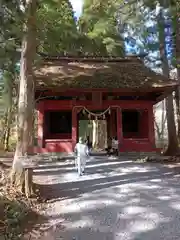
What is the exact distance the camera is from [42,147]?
14.9 meters

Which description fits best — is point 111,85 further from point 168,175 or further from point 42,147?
point 168,175

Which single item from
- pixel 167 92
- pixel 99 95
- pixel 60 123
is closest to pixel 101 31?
pixel 60 123

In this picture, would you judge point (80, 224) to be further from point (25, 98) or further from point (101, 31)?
point (101, 31)

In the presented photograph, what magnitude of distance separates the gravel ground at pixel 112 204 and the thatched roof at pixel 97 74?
4889 millimetres

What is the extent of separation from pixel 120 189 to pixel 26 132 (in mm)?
2902

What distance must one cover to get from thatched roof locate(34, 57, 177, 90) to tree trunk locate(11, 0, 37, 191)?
5.77 m

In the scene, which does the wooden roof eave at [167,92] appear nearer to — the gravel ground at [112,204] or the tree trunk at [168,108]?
the tree trunk at [168,108]

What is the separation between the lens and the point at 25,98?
784 cm

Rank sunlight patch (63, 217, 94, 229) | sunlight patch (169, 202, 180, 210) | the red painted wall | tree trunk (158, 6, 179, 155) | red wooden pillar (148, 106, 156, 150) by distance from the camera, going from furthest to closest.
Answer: tree trunk (158, 6, 179, 155)
red wooden pillar (148, 106, 156, 150)
the red painted wall
sunlight patch (169, 202, 180, 210)
sunlight patch (63, 217, 94, 229)

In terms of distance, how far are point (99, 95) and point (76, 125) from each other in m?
1.93

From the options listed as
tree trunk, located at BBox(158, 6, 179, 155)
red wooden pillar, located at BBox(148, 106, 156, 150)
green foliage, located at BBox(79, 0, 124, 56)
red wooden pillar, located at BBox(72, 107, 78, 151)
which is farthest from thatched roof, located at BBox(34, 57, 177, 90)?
green foliage, located at BBox(79, 0, 124, 56)

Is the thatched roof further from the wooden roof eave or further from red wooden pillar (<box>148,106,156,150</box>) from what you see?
red wooden pillar (<box>148,106,156,150</box>)

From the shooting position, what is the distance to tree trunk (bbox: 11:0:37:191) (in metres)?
7.42

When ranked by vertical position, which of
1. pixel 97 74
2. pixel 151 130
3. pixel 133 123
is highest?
pixel 97 74
